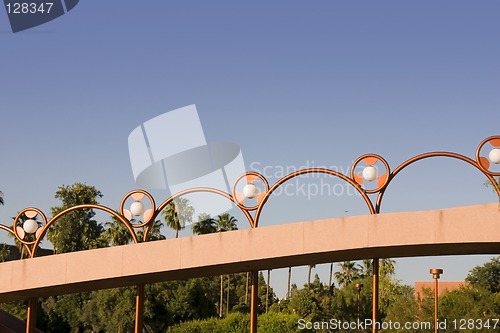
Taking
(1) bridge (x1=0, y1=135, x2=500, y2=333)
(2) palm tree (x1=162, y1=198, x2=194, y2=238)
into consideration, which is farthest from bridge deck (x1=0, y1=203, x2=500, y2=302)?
(2) palm tree (x1=162, y1=198, x2=194, y2=238)

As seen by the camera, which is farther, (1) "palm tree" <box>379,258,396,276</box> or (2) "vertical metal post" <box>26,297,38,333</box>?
(1) "palm tree" <box>379,258,396,276</box>

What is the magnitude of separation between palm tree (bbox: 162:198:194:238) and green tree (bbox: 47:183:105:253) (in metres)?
5.27

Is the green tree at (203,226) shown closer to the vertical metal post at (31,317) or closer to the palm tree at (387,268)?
the palm tree at (387,268)

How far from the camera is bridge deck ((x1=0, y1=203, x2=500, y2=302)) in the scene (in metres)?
14.8

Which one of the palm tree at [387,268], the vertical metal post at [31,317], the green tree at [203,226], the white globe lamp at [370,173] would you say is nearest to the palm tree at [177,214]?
the green tree at [203,226]

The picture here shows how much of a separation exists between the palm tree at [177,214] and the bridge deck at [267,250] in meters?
45.2

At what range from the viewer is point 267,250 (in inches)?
616

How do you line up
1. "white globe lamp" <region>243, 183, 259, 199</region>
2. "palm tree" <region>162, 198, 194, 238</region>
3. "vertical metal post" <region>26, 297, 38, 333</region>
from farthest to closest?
"palm tree" <region>162, 198, 194, 238</region> → "vertical metal post" <region>26, 297, 38, 333</region> → "white globe lamp" <region>243, 183, 259, 199</region>

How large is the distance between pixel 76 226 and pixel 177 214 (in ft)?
25.4

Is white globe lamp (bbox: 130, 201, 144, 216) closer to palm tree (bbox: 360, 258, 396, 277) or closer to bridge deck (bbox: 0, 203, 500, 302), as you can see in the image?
bridge deck (bbox: 0, 203, 500, 302)

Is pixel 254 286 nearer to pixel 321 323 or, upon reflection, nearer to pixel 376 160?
pixel 376 160

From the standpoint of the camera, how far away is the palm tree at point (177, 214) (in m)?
63.8

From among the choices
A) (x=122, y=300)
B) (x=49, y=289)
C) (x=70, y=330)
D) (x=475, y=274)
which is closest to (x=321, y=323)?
(x=122, y=300)

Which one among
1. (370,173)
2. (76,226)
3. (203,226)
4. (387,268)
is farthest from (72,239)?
(370,173)
